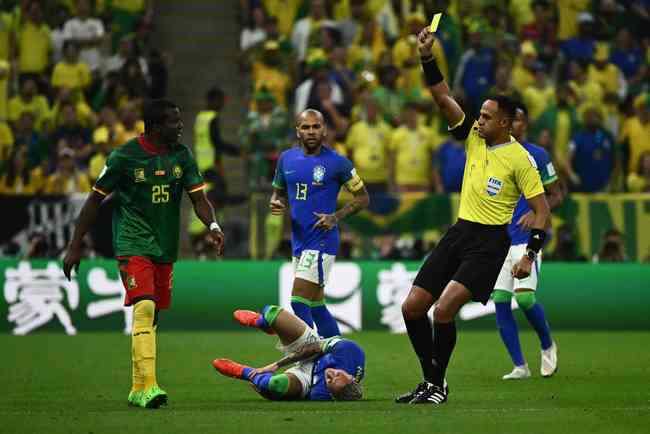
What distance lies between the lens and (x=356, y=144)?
22781mm

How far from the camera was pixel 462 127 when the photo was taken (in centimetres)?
1179

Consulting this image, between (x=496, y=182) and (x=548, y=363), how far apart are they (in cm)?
334

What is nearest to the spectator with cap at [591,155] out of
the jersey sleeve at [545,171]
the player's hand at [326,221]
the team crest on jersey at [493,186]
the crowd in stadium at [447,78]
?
the crowd in stadium at [447,78]

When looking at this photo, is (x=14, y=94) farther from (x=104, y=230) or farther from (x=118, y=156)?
(x=118, y=156)

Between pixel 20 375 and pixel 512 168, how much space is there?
5449 millimetres

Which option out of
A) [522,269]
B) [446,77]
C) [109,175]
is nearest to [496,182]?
[522,269]

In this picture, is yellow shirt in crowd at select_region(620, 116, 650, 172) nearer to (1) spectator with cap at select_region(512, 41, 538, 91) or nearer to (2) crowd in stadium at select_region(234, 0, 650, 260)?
(2) crowd in stadium at select_region(234, 0, 650, 260)

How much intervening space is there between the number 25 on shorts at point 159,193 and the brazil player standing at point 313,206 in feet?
6.98

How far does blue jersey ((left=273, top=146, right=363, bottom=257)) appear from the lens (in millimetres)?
13969

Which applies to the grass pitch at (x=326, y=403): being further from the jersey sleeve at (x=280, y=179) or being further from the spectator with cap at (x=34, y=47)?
the spectator with cap at (x=34, y=47)

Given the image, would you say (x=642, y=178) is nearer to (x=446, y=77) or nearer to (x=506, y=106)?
(x=446, y=77)

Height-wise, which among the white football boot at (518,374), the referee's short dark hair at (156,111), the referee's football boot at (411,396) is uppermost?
the referee's short dark hair at (156,111)

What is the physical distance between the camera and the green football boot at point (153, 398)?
36.9 ft

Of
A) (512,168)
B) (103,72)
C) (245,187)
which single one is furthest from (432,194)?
(512,168)
